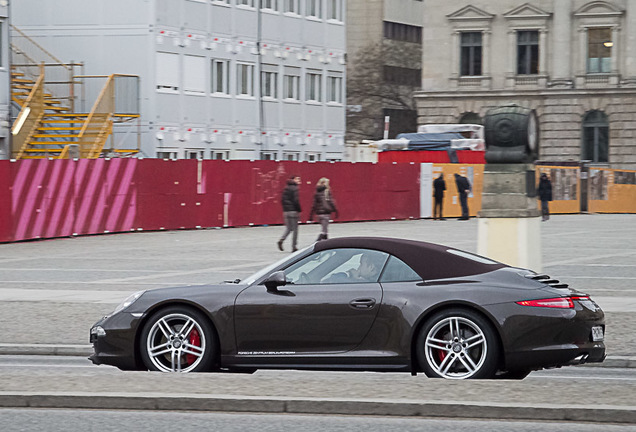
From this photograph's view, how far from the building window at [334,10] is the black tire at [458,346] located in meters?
51.3

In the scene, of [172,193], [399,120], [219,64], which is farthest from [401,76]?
[172,193]

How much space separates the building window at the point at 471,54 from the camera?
249 ft

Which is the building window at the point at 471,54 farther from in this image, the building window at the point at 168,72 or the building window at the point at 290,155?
the building window at the point at 168,72

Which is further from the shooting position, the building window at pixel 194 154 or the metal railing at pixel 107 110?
the building window at pixel 194 154

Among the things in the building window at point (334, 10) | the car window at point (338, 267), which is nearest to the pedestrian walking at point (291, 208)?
the car window at point (338, 267)

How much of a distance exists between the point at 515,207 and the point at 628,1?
59.8 meters

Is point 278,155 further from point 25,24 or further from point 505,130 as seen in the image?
point 505,130

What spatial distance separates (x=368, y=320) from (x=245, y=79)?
150 ft

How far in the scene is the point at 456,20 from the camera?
3000 inches

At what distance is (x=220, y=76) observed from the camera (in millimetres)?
53781

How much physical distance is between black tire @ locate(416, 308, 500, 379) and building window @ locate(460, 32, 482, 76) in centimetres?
6667

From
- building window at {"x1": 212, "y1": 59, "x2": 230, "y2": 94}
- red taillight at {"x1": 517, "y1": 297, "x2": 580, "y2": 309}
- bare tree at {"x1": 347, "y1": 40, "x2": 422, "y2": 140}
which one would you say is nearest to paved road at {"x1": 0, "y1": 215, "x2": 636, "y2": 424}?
red taillight at {"x1": 517, "y1": 297, "x2": 580, "y2": 309}

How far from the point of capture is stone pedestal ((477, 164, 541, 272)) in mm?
15438

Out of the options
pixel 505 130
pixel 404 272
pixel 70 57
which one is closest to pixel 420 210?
pixel 70 57
